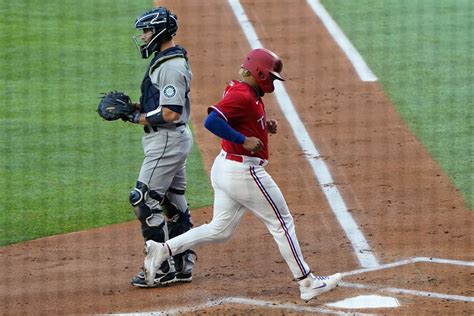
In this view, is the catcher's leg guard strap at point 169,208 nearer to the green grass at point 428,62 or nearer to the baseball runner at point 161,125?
the baseball runner at point 161,125

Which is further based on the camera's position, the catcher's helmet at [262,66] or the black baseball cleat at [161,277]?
the black baseball cleat at [161,277]

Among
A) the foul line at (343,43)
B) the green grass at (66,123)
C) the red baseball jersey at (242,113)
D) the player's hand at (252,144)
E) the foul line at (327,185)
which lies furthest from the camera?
the foul line at (343,43)

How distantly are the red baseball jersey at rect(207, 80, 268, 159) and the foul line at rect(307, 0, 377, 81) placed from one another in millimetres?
6432

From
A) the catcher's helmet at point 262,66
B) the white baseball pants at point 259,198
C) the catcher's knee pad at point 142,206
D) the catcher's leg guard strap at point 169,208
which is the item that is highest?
the catcher's helmet at point 262,66

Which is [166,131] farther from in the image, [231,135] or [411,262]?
[411,262]

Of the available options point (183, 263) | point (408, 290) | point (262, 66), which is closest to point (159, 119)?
point (262, 66)

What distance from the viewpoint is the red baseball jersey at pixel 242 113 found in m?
6.49

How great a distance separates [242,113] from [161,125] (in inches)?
30.0

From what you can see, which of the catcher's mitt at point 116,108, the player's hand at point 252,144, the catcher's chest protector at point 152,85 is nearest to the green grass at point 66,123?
the catcher's mitt at point 116,108

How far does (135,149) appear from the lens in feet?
35.4

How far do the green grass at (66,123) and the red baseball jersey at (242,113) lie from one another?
2.48m

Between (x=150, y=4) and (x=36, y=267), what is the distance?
983 centimetres

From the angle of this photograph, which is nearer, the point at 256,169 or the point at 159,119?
the point at 256,169

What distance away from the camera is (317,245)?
8.00 m
